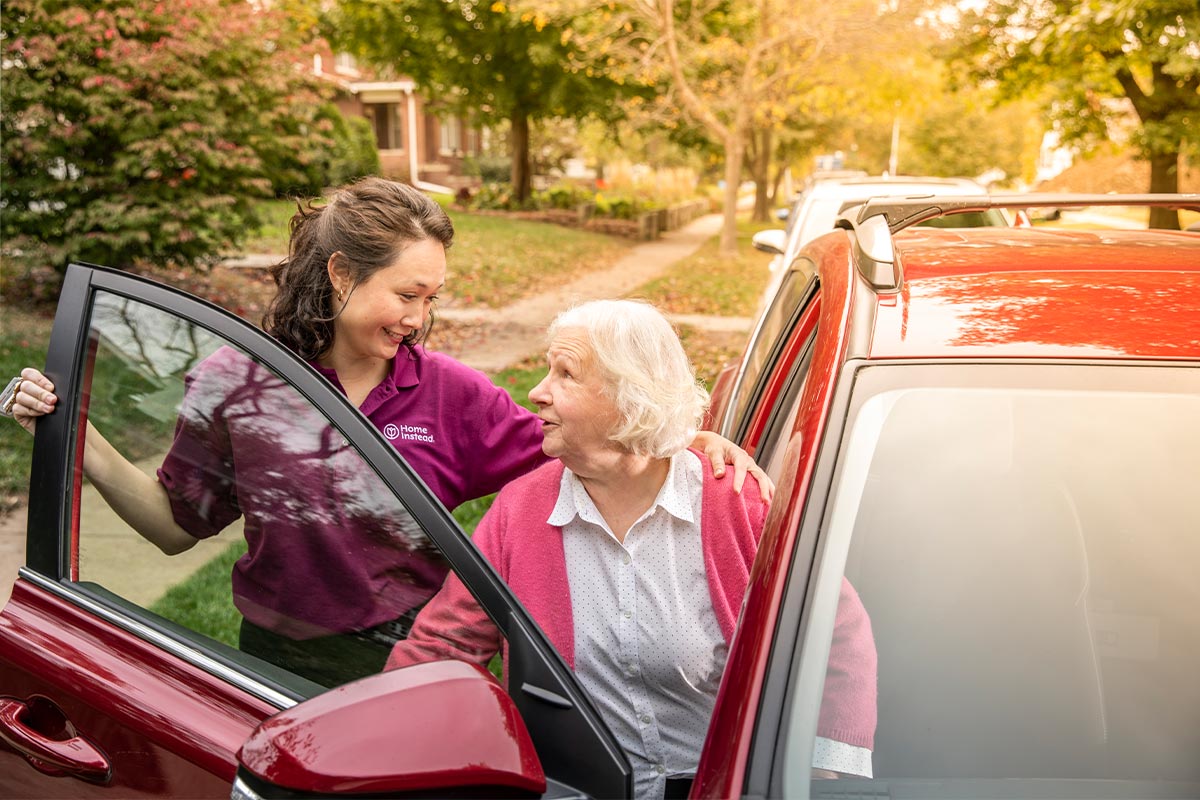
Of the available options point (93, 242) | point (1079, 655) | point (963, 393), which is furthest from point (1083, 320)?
point (93, 242)

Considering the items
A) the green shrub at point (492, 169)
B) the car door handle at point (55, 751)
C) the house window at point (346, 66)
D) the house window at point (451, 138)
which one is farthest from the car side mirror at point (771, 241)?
the house window at point (451, 138)

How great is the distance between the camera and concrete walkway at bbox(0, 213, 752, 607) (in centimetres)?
208

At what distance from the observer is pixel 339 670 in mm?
1815

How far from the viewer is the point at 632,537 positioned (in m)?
2.11

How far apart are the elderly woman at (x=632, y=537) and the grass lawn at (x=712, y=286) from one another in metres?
9.63

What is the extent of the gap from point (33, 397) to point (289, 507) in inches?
21.8

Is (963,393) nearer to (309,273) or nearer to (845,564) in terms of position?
(845,564)

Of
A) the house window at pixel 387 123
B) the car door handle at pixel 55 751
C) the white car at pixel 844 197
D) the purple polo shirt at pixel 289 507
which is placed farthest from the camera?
the house window at pixel 387 123

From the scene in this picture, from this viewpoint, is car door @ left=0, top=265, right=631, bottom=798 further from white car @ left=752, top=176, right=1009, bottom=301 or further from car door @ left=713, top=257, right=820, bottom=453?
white car @ left=752, top=176, right=1009, bottom=301

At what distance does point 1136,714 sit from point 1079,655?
12cm

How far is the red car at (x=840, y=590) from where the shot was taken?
149 cm

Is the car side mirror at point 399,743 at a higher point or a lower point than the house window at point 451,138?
lower

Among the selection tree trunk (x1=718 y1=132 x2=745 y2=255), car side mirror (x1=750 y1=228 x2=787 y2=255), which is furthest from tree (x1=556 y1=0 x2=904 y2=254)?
car side mirror (x1=750 y1=228 x2=787 y2=255)

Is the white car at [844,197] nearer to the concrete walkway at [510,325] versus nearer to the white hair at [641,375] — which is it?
the concrete walkway at [510,325]
